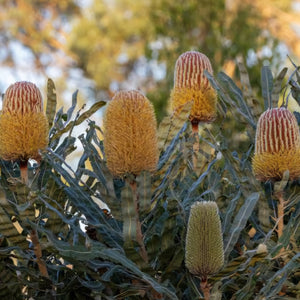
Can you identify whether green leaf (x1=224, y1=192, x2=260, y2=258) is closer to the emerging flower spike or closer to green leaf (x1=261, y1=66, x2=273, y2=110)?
the emerging flower spike

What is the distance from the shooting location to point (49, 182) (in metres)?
0.91

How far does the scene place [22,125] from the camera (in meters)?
0.88

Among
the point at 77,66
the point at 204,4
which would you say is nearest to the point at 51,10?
the point at 77,66

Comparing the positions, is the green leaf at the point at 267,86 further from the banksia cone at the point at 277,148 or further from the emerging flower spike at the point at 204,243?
→ the emerging flower spike at the point at 204,243

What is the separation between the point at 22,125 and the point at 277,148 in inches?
15.8

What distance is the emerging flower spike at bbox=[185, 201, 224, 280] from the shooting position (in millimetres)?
765

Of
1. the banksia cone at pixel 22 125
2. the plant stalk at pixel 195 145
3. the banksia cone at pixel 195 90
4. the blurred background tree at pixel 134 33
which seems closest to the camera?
the banksia cone at pixel 22 125

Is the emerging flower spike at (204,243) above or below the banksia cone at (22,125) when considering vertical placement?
below

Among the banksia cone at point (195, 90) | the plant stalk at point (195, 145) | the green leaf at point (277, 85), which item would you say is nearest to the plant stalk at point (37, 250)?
the plant stalk at point (195, 145)

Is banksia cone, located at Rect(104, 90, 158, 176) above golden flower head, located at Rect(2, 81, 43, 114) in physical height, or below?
below

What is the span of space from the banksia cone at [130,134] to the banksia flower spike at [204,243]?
0.11 meters

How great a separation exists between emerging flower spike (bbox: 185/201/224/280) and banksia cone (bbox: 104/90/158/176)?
11 centimetres

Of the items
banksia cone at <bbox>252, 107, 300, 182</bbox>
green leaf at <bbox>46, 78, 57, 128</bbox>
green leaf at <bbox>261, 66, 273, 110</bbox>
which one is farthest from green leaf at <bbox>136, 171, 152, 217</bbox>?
green leaf at <bbox>261, 66, 273, 110</bbox>

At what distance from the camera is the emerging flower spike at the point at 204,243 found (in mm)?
765
